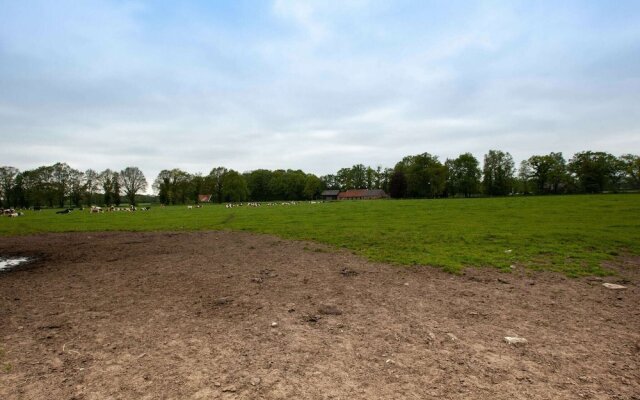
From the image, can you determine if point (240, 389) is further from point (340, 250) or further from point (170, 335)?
point (340, 250)

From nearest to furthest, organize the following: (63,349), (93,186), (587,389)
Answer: (587,389), (63,349), (93,186)

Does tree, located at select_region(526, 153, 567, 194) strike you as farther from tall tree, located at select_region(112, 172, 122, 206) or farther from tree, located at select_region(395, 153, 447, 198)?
tall tree, located at select_region(112, 172, 122, 206)

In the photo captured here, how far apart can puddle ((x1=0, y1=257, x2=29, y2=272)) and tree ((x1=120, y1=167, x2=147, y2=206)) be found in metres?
134

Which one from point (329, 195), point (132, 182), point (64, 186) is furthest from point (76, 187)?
point (329, 195)

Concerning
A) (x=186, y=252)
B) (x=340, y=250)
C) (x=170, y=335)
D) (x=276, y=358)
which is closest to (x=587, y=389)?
(x=276, y=358)

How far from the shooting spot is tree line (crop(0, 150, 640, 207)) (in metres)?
117

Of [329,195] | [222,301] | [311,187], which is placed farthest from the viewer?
[329,195]

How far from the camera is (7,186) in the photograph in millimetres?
116312

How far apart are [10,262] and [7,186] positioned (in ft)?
464

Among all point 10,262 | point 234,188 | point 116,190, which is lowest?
point 10,262

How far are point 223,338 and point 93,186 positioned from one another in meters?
153

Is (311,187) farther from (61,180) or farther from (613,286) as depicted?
(613,286)

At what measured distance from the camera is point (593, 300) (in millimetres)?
8125

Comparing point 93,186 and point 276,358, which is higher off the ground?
point 93,186
